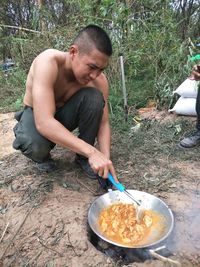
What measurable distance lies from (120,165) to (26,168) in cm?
78

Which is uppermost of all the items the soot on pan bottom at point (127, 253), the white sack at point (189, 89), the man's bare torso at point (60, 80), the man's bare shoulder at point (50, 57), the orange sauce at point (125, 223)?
the man's bare shoulder at point (50, 57)

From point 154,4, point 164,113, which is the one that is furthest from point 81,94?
point 154,4

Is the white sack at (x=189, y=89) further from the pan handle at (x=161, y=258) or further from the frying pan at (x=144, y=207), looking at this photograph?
the pan handle at (x=161, y=258)

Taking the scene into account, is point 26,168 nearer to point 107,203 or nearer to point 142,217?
point 107,203

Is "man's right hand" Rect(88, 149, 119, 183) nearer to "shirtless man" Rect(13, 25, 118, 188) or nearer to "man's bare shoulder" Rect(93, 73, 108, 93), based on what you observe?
"shirtless man" Rect(13, 25, 118, 188)

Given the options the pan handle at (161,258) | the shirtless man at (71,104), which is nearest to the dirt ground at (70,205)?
the pan handle at (161,258)

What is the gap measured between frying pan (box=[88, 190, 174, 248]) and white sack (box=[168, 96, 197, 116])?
1.67m

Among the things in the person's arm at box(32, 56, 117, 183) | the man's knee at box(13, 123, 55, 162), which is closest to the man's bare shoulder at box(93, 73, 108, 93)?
the person's arm at box(32, 56, 117, 183)

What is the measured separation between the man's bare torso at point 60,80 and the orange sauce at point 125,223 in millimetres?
908

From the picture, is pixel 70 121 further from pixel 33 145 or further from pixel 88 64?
pixel 88 64

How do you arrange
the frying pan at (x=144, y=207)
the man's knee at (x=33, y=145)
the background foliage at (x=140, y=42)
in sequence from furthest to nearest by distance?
the background foliage at (x=140, y=42), the man's knee at (x=33, y=145), the frying pan at (x=144, y=207)

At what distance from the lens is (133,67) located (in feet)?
13.2

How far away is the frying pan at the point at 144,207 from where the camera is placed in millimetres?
1737

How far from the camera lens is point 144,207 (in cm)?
202
